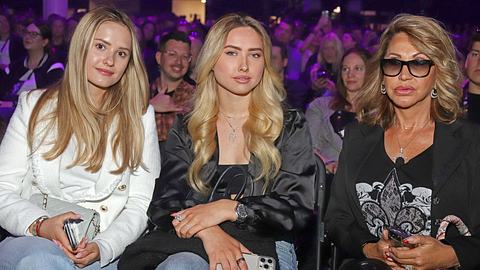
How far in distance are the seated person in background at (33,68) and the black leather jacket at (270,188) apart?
3.76 m

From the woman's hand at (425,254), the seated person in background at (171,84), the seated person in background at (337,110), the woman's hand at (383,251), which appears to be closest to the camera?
the woman's hand at (425,254)

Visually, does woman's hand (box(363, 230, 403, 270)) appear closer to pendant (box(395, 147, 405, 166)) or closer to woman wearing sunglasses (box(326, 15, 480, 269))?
woman wearing sunglasses (box(326, 15, 480, 269))

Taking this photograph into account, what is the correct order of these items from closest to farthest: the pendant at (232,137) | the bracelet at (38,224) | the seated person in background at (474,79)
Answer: the bracelet at (38,224) → the pendant at (232,137) → the seated person in background at (474,79)

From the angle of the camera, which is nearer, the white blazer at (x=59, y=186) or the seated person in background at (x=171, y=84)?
the white blazer at (x=59, y=186)

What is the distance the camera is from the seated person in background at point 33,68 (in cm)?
795

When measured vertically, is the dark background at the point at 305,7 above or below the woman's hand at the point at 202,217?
above

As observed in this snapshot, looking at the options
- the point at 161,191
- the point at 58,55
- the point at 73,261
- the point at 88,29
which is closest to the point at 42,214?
the point at 73,261

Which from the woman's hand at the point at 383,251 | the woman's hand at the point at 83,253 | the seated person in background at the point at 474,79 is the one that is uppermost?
the seated person in background at the point at 474,79

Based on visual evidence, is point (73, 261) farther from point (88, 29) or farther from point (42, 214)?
point (88, 29)

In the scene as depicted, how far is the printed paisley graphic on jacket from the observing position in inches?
145

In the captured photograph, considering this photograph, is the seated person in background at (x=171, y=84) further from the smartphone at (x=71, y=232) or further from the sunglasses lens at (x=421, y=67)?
the sunglasses lens at (x=421, y=67)

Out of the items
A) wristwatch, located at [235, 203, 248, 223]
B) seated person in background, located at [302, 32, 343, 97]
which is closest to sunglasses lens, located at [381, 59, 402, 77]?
wristwatch, located at [235, 203, 248, 223]

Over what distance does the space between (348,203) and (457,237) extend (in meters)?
0.62

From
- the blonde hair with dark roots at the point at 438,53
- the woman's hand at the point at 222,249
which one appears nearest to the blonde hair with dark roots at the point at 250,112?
the woman's hand at the point at 222,249
